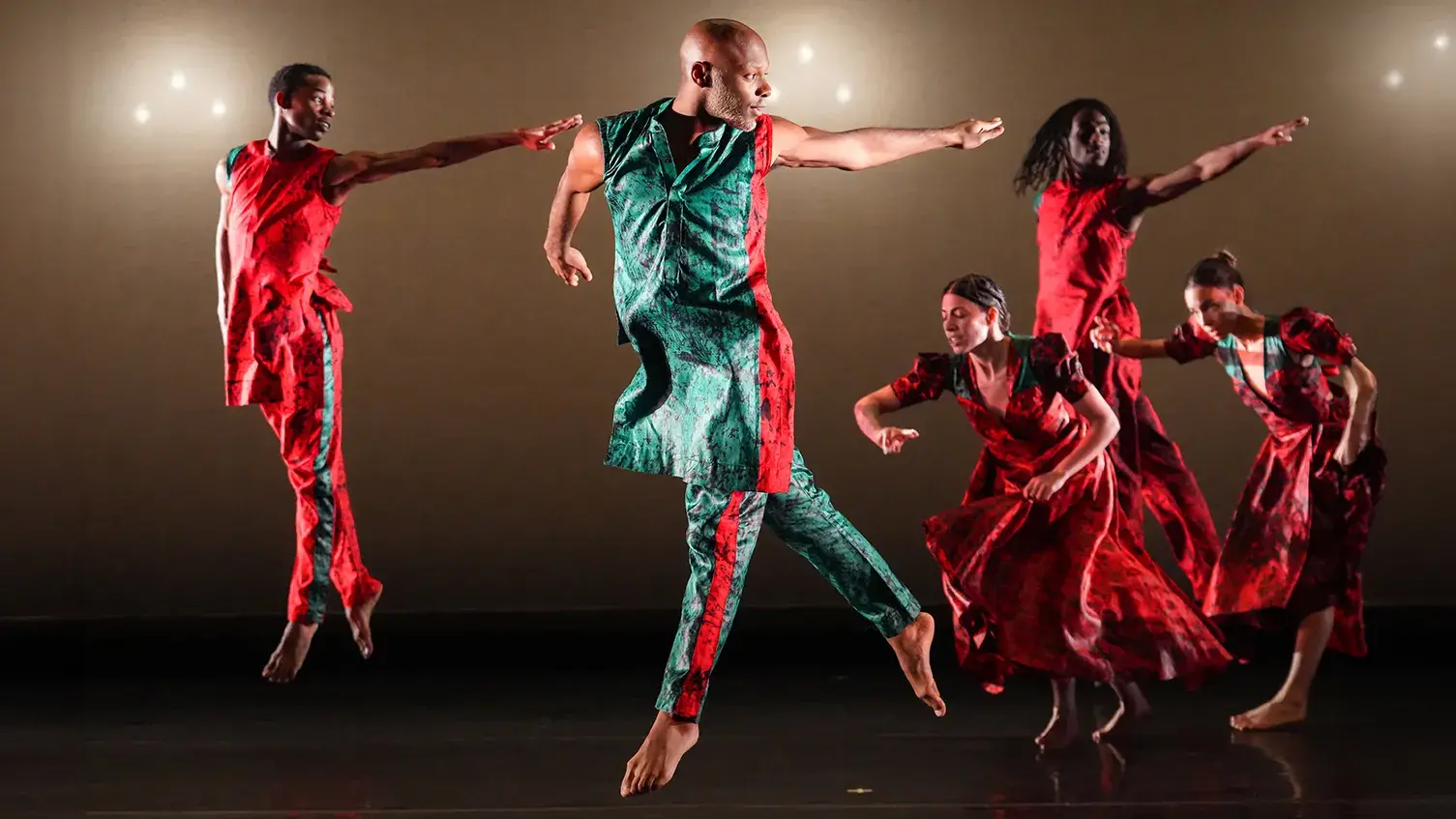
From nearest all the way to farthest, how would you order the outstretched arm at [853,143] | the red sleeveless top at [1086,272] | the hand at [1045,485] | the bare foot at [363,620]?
the outstretched arm at [853,143] → the hand at [1045,485] → the bare foot at [363,620] → the red sleeveless top at [1086,272]

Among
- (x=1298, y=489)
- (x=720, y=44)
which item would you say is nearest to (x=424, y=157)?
(x=720, y=44)

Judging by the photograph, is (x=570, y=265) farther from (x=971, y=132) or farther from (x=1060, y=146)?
(x=1060, y=146)

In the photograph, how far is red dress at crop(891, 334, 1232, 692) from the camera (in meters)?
3.12

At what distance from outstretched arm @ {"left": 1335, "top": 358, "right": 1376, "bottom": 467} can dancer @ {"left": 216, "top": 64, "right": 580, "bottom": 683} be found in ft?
7.42

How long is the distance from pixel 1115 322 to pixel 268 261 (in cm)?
221

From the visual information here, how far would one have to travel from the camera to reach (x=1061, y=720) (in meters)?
3.11

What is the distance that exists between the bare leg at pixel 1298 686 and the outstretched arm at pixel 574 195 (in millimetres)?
1706

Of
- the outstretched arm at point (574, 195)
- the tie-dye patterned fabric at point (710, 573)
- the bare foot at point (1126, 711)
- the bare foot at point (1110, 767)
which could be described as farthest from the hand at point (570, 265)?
the bare foot at point (1126, 711)

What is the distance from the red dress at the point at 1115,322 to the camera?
4062mm

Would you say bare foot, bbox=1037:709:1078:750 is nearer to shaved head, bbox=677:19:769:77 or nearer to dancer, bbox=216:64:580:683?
shaved head, bbox=677:19:769:77

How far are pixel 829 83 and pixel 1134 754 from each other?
292 cm

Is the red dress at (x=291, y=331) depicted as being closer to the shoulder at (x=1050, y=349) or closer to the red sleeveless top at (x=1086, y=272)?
the shoulder at (x=1050, y=349)

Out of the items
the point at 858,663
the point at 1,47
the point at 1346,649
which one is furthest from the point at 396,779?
the point at 1,47

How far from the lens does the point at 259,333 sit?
149 inches
